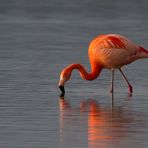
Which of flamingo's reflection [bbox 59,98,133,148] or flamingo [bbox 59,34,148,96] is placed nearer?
flamingo's reflection [bbox 59,98,133,148]

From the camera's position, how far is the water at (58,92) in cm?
1115

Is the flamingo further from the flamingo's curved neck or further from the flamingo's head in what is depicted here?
the flamingo's head

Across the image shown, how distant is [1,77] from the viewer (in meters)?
16.6

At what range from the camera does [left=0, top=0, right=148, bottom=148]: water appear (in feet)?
36.6

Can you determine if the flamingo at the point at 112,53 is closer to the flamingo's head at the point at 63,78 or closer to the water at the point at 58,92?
the flamingo's head at the point at 63,78

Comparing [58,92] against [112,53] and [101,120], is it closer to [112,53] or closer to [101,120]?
[112,53]

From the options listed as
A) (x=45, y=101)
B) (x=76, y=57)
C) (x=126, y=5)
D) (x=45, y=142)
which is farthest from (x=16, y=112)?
(x=126, y=5)

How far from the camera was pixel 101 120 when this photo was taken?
40.8 ft

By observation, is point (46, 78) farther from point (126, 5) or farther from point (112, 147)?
point (126, 5)

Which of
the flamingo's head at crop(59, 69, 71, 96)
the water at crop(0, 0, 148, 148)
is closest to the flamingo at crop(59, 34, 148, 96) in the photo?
the flamingo's head at crop(59, 69, 71, 96)

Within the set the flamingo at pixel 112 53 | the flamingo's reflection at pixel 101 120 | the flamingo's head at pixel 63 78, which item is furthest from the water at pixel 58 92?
the flamingo at pixel 112 53

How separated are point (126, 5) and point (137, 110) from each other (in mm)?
22762

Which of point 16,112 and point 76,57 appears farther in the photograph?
point 76,57

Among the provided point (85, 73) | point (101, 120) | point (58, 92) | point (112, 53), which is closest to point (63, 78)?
point (58, 92)
